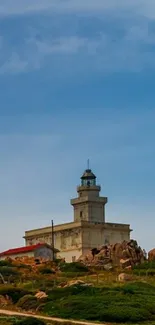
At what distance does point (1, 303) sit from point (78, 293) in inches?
157

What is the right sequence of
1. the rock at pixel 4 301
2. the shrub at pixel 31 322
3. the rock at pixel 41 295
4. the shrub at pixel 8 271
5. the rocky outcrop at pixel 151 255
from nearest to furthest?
1. the shrub at pixel 31 322
2. the rock at pixel 4 301
3. the rock at pixel 41 295
4. the shrub at pixel 8 271
5. the rocky outcrop at pixel 151 255

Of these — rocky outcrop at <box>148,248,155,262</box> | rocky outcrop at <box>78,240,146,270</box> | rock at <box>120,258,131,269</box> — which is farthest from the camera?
rocky outcrop at <box>148,248,155,262</box>

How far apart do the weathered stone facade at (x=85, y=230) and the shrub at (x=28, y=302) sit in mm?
58086

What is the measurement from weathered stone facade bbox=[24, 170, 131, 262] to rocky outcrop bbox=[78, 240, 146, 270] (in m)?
22.2

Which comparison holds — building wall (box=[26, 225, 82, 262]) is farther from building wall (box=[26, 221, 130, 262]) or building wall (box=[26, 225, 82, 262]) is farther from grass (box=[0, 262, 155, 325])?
grass (box=[0, 262, 155, 325])

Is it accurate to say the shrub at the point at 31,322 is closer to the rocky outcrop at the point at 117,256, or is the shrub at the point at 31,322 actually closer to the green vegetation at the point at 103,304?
the green vegetation at the point at 103,304

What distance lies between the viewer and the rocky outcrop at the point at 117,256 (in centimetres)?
7369

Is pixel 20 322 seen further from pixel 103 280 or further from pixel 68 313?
pixel 103 280

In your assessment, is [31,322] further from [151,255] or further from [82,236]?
[82,236]

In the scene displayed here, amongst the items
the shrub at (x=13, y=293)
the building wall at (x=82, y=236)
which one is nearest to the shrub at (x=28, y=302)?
the shrub at (x=13, y=293)

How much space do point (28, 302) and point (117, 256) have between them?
3538cm

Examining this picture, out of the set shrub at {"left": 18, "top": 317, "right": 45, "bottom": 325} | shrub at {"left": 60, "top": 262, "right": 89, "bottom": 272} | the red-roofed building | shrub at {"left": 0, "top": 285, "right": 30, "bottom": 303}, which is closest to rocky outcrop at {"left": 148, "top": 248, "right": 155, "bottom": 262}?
shrub at {"left": 60, "top": 262, "right": 89, "bottom": 272}

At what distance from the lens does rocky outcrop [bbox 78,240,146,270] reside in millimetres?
73688

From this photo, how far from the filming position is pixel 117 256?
7612 centimetres
